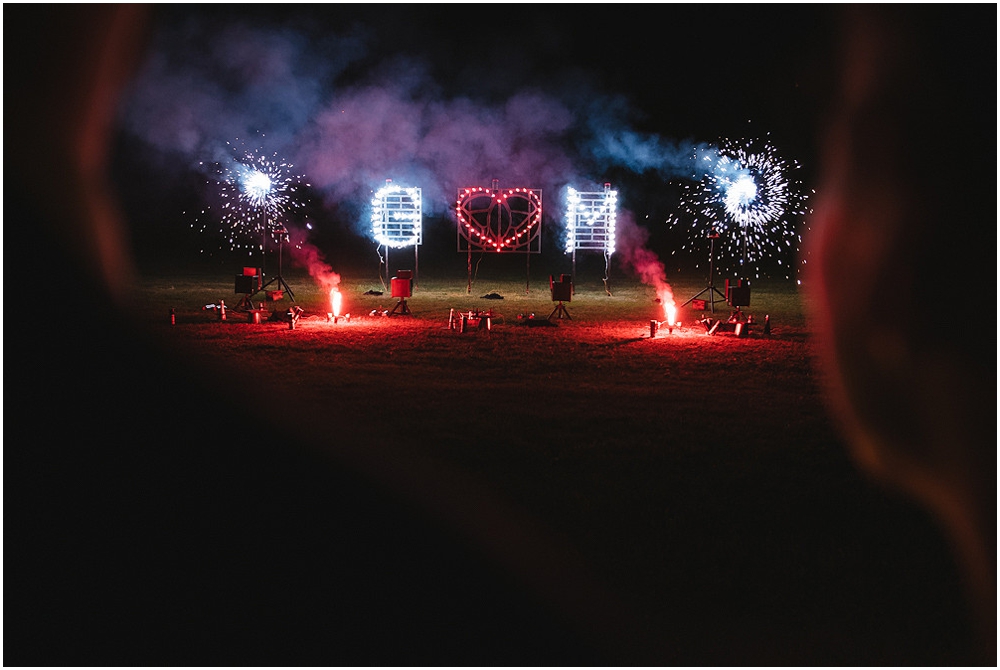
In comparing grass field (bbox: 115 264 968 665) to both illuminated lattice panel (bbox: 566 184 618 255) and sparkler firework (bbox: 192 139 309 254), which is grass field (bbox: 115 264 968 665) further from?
sparkler firework (bbox: 192 139 309 254)

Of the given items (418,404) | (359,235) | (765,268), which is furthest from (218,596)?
(359,235)

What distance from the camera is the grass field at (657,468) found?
338 centimetres

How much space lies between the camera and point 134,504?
443cm

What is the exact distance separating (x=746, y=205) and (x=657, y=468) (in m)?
10.7

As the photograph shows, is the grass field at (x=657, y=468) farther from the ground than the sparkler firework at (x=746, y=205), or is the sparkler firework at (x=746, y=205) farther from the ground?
the sparkler firework at (x=746, y=205)

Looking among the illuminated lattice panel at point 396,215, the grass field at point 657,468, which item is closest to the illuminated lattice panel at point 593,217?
the illuminated lattice panel at point 396,215

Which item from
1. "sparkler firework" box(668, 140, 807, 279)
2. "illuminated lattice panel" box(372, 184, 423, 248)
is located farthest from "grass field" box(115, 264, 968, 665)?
"illuminated lattice panel" box(372, 184, 423, 248)

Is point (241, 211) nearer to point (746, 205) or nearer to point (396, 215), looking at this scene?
point (396, 215)

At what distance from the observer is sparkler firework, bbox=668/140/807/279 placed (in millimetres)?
13930

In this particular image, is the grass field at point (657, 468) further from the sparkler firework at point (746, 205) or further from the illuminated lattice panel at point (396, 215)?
the illuminated lattice panel at point (396, 215)

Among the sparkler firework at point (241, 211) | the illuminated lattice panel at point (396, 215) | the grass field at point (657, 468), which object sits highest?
the sparkler firework at point (241, 211)

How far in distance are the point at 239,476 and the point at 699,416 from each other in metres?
4.03

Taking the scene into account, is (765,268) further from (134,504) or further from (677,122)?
(134,504)

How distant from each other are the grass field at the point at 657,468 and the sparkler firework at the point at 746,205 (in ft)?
13.2
